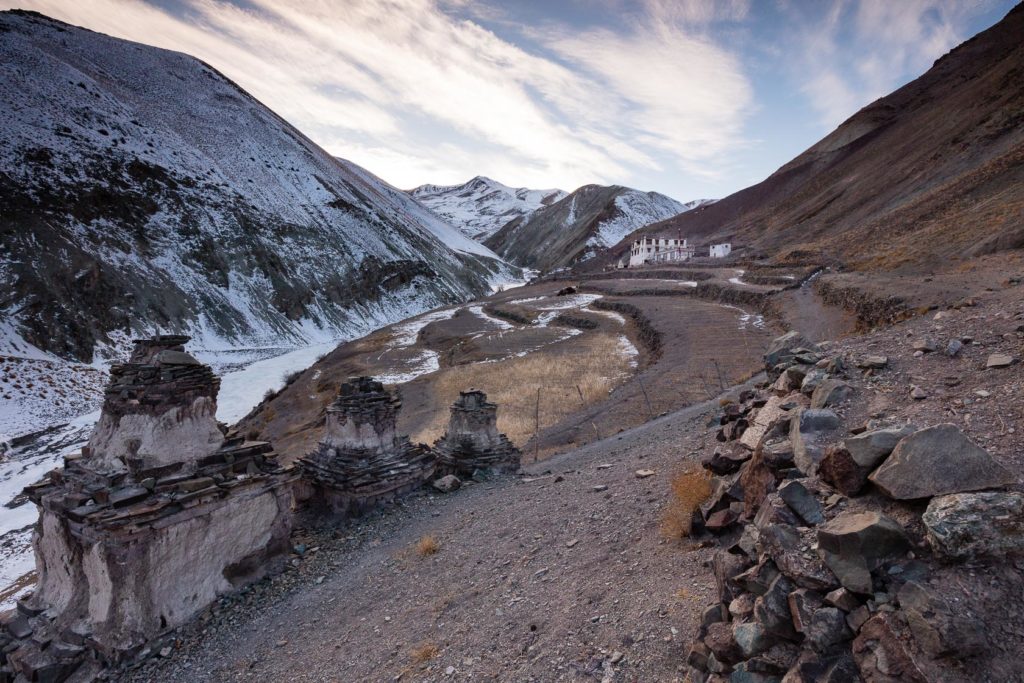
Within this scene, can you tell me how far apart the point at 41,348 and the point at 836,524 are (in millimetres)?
43146

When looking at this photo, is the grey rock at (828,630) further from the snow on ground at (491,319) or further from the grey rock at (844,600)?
the snow on ground at (491,319)

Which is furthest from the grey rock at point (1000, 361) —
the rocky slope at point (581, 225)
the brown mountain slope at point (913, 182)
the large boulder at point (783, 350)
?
the rocky slope at point (581, 225)

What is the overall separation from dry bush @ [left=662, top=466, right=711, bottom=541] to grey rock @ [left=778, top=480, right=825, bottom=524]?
5.47 ft

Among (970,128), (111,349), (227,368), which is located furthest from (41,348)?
(970,128)

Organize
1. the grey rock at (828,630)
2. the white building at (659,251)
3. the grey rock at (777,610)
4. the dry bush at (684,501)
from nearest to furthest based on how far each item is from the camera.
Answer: the grey rock at (828,630) < the grey rock at (777,610) < the dry bush at (684,501) < the white building at (659,251)

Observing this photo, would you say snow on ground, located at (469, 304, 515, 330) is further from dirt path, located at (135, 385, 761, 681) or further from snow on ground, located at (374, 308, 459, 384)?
dirt path, located at (135, 385, 761, 681)

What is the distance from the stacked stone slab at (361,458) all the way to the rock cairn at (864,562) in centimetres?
730

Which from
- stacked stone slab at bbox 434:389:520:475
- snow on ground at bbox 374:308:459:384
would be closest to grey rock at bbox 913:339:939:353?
stacked stone slab at bbox 434:389:520:475

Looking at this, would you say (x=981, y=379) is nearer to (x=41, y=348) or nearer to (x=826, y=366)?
(x=826, y=366)

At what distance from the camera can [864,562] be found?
10.5 feet

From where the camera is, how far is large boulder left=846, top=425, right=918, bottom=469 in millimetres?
3851

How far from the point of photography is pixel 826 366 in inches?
256

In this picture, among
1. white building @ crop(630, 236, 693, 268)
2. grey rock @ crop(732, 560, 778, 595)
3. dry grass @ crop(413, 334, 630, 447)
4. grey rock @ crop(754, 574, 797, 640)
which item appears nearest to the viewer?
grey rock @ crop(754, 574, 797, 640)

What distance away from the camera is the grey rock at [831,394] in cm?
547
